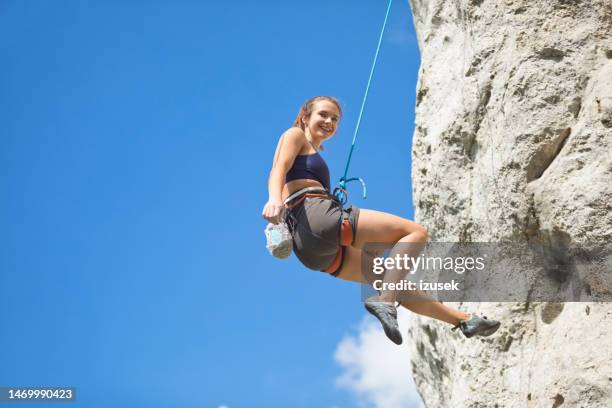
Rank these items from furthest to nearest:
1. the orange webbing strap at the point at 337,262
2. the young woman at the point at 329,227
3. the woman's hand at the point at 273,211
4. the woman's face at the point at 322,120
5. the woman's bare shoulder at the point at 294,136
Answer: the woman's face at the point at 322,120, the orange webbing strap at the point at 337,262, the woman's bare shoulder at the point at 294,136, the young woman at the point at 329,227, the woman's hand at the point at 273,211

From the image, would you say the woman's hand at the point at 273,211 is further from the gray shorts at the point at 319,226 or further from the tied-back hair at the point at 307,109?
the tied-back hair at the point at 307,109

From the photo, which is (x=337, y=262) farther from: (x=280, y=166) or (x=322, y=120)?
(x=322, y=120)

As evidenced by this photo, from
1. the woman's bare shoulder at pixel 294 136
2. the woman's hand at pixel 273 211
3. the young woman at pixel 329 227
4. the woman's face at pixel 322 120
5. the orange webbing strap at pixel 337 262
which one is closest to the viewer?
the woman's hand at pixel 273 211

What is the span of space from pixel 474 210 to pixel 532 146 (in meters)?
0.87

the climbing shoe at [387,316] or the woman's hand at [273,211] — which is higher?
the woman's hand at [273,211]

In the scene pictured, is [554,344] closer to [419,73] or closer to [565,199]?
[565,199]

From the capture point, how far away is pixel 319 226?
5438 millimetres

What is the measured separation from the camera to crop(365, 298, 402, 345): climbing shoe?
501 cm

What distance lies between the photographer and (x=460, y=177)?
7223mm

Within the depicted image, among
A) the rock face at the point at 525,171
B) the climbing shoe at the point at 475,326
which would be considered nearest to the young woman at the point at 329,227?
the climbing shoe at the point at 475,326

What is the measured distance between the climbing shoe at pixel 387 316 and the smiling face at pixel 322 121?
1443 millimetres

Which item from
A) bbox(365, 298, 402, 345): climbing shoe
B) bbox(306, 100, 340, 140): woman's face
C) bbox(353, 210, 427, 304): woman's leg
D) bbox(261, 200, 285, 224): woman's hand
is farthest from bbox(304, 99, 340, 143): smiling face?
bbox(365, 298, 402, 345): climbing shoe

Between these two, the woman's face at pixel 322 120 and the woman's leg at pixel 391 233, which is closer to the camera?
the woman's leg at pixel 391 233

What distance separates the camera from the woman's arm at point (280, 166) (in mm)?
5016
